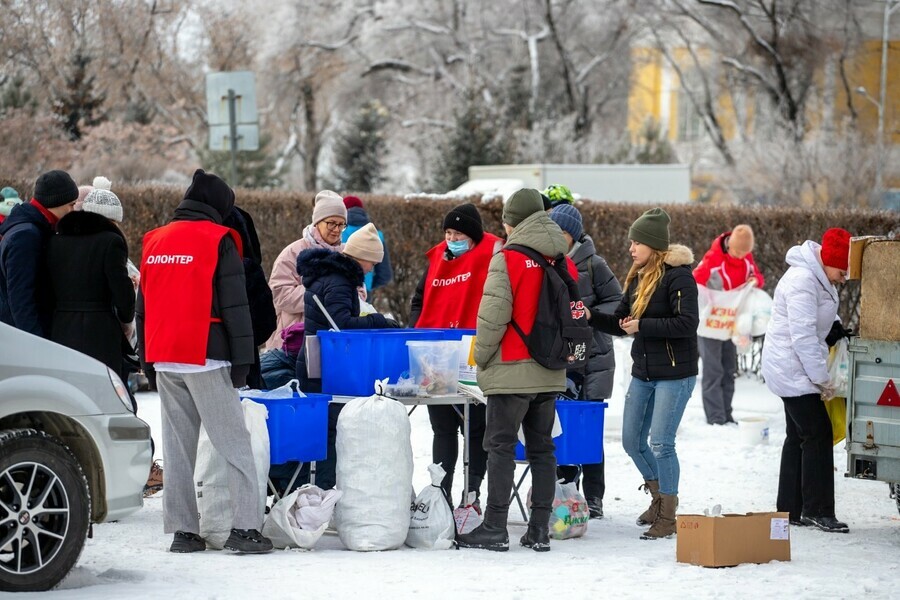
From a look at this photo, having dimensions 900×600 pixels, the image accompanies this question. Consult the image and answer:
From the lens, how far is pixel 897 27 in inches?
1547

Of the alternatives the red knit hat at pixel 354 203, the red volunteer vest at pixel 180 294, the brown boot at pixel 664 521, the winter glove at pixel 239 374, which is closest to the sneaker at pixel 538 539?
the brown boot at pixel 664 521

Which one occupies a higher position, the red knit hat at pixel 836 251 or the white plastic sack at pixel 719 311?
the red knit hat at pixel 836 251

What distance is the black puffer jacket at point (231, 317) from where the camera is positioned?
7.05 metres

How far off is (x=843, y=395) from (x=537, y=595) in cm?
311

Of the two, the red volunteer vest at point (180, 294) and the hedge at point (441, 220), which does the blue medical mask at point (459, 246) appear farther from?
the hedge at point (441, 220)

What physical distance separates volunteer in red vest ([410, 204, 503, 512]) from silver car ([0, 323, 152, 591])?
90.1 inches

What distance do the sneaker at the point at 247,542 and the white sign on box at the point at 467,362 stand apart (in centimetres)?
156

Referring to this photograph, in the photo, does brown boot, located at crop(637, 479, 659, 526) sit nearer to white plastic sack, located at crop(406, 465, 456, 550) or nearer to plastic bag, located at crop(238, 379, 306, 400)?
white plastic sack, located at crop(406, 465, 456, 550)

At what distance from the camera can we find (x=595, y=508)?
29.5 ft

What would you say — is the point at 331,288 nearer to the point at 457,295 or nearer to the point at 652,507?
the point at 457,295

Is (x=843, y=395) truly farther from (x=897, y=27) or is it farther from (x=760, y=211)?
(x=897, y=27)

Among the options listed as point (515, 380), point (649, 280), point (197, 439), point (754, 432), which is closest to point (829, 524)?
point (649, 280)

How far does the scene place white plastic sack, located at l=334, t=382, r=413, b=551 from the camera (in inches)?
296

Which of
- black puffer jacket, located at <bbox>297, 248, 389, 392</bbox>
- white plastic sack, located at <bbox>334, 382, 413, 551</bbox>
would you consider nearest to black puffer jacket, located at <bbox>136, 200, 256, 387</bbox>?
white plastic sack, located at <bbox>334, 382, 413, 551</bbox>
